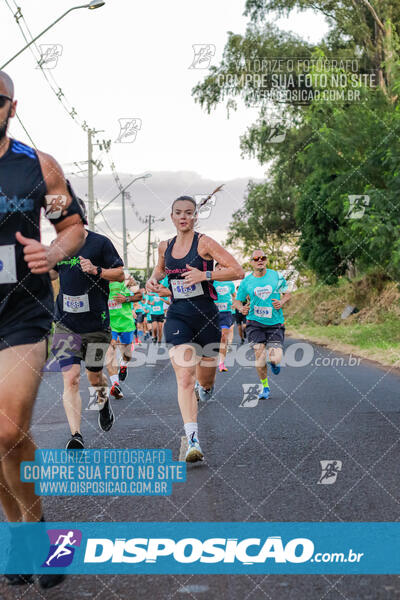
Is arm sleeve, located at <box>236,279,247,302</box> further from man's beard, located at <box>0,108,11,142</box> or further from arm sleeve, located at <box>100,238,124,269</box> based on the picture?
man's beard, located at <box>0,108,11,142</box>

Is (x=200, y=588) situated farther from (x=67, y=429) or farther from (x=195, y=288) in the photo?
(x=67, y=429)

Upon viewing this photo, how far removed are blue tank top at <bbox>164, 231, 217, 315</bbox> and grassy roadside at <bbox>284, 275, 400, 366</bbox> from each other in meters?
7.87

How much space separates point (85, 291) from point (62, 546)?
3121 mm

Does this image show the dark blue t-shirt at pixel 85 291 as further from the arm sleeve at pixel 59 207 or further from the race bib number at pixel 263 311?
the race bib number at pixel 263 311

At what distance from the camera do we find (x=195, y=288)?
5945mm

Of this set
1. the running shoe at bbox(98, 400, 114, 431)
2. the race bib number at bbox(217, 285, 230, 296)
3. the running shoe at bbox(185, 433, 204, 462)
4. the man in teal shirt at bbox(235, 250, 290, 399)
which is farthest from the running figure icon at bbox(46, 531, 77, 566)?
the race bib number at bbox(217, 285, 230, 296)

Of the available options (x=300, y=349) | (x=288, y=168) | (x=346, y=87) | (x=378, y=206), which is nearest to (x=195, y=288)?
(x=378, y=206)

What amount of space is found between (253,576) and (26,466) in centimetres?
108

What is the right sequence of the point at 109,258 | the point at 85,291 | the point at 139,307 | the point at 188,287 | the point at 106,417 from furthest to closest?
the point at 139,307, the point at 106,417, the point at 109,258, the point at 85,291, the point at 188,287

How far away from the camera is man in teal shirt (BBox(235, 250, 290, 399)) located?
383 inches

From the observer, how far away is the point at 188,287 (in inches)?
233

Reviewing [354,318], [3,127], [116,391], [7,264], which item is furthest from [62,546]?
[354,318]

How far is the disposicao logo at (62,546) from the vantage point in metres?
3.24

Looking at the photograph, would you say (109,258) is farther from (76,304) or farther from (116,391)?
(116,391)
